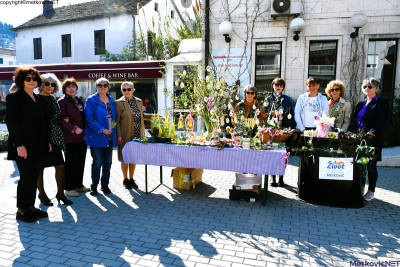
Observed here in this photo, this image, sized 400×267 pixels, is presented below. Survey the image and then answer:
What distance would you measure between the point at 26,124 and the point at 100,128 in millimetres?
1140

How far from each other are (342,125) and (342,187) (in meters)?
1.29

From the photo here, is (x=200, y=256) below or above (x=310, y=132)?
below

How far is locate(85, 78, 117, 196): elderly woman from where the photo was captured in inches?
192

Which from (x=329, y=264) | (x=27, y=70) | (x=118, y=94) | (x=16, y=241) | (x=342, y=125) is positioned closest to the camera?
(x=329, y=264)

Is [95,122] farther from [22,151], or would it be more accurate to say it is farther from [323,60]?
[323,60]

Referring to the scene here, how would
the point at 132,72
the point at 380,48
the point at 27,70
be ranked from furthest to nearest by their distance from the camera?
the point at 132,72 < the point at 380,48 < the point at 27,70

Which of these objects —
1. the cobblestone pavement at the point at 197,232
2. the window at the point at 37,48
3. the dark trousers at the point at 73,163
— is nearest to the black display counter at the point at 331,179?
the cobblestone pavement at the point at 197,232

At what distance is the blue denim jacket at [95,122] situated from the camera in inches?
191

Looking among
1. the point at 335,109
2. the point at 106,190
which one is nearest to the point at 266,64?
the point at 335,109

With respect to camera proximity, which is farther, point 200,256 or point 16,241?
point 16,241

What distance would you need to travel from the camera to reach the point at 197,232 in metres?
3.75

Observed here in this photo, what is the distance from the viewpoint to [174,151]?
479cm

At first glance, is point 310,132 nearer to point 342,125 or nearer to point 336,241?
point 342,125

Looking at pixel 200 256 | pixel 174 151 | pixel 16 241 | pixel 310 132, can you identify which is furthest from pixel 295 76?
pixel 16 241
